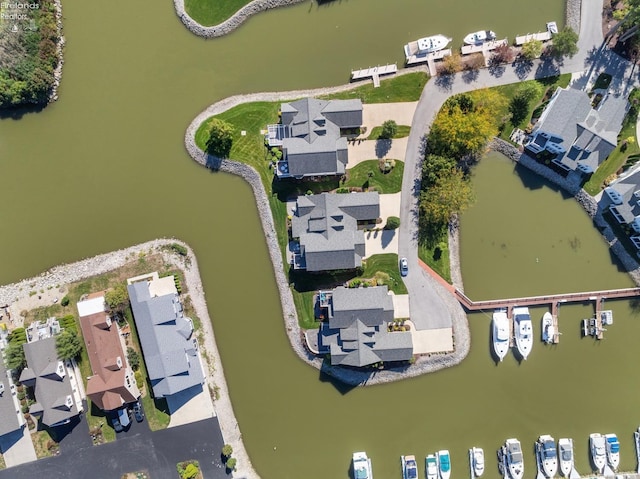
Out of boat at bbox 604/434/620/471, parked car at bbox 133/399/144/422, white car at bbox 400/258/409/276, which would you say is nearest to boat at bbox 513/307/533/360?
white car at bbox 400/258/409/276

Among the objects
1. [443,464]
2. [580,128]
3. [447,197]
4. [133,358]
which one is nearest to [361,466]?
[443,464]

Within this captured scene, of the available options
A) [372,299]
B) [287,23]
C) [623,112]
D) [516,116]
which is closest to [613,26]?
[623,112]

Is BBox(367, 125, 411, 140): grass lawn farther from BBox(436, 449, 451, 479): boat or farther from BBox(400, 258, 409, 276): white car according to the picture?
BBox(436, 449, 451, 479): boat

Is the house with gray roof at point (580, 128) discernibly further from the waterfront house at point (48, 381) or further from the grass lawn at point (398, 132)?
the waterfront house at point (48, 381)

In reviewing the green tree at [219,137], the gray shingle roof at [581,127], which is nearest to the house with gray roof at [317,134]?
the green tree at [219,137]

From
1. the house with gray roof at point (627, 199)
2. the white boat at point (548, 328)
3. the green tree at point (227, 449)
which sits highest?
the house with gray roof at point (627, 199)

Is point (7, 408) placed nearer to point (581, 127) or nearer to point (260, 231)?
point (260, 231)
